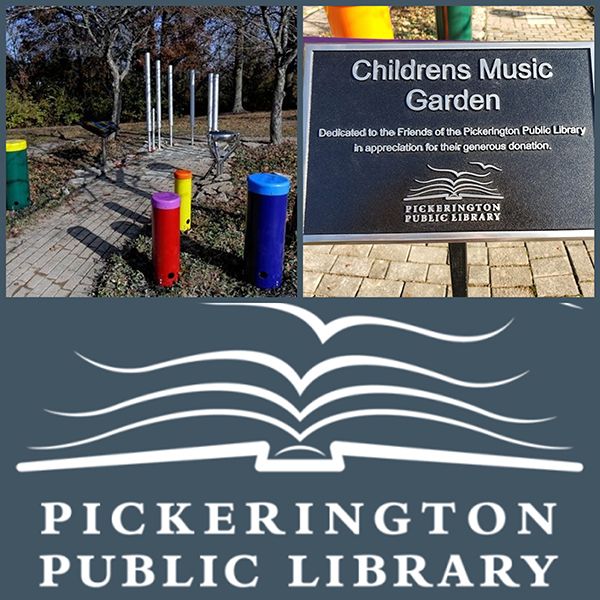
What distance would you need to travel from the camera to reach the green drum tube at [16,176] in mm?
6317

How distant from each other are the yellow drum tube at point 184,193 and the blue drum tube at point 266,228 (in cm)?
132

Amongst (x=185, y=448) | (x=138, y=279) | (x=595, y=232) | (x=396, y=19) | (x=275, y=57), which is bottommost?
(x=185, y=448)

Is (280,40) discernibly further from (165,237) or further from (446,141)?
(446,141)

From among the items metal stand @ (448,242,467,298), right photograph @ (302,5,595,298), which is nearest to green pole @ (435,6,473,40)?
right photograph @ (302,5,595,298)

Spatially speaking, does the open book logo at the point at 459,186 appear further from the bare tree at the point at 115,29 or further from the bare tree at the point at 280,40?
the bare tree at the point at 115,29

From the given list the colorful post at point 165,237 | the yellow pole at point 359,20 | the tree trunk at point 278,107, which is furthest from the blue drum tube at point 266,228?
the tree trunk at point 278,107

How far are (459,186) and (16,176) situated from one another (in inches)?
172

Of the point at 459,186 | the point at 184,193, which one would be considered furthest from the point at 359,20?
the point at 184,193

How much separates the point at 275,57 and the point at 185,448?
4.68 meters

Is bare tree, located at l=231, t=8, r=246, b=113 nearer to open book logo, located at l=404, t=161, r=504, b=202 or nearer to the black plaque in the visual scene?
the black plaque

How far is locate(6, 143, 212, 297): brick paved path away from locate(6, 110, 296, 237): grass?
14 centimetres

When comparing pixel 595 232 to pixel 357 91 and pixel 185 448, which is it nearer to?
pixel 357 91

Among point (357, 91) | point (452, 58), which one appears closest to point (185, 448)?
point (357, 91)

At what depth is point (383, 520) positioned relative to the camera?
3535 millimetres
